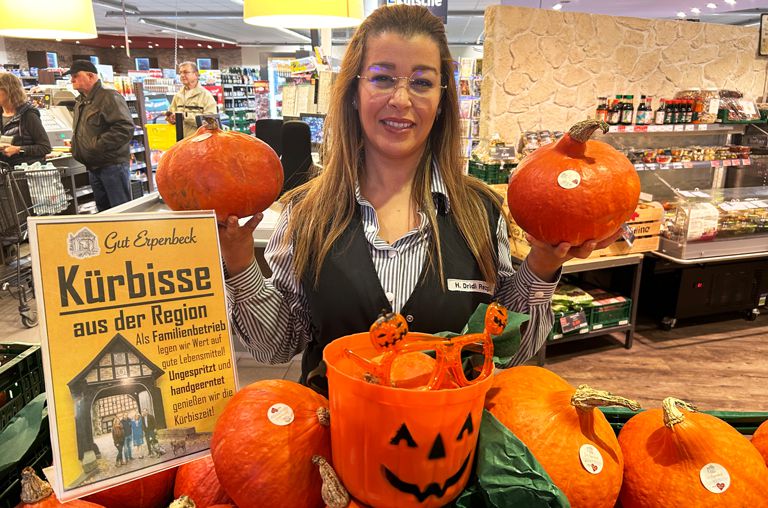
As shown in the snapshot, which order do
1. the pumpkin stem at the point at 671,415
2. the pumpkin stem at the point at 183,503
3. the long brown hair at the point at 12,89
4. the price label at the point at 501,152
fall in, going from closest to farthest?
the pumpkin stem at the point at 183,503
the pumpkin stem at the point at 671,415
the price label at the point at 501,152
the long brown hair at the point at 12,89

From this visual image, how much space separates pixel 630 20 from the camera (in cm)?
484

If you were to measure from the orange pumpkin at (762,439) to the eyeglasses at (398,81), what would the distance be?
35.8 inches

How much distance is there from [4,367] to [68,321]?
32 centimetres

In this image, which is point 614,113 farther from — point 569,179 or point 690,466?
point 690,466

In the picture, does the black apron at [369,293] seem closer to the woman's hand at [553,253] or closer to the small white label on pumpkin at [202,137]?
the woman's hand at [553,253]

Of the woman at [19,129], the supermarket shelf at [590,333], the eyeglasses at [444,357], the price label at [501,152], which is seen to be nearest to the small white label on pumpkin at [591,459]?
the eyeglasses at [444,357]

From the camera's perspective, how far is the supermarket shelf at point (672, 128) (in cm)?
448

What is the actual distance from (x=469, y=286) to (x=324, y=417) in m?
0.66

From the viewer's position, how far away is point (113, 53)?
2195cm

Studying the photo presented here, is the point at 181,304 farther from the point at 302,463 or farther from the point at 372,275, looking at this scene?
the point at 372,275

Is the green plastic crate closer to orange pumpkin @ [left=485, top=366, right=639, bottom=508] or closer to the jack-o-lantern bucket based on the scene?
orange pumpkin @ [left=485, top=366, right=639, bottom=508]

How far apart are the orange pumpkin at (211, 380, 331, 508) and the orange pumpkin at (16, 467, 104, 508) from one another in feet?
0.63

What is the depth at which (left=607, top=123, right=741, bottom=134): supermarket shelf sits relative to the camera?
4477 mm

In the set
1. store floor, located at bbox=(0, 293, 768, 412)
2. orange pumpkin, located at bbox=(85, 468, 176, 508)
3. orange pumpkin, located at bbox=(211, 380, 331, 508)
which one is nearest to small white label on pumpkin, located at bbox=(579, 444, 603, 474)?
orange pumpkin, located at bbox=(211, 380, 331, 508)
